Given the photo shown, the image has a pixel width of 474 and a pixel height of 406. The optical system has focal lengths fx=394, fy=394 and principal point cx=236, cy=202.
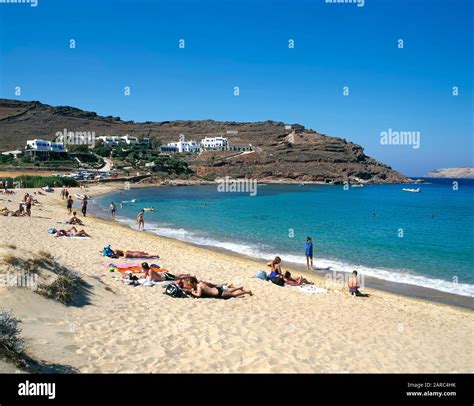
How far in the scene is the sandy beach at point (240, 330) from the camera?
5977mm

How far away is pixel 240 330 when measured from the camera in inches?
305

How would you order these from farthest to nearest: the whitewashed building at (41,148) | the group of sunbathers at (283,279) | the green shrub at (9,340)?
1. the whitewashed building at (41,148)
2. the group of sunbathers at (283,279)
3. the green shrub at (9,340)

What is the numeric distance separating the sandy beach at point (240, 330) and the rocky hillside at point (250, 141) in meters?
96.2

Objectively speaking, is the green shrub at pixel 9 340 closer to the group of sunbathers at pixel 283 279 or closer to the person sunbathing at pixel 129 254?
the group of sunbathers at pixel 283 279

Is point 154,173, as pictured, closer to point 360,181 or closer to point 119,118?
point 360,181

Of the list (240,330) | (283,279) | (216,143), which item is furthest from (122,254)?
(216,143)

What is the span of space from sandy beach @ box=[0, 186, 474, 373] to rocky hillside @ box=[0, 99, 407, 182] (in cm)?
9620

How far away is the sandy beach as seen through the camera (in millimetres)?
5977

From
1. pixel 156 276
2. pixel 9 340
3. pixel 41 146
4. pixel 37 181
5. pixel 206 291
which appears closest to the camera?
pixel 9 340

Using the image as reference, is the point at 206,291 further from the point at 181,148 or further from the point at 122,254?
the point at 181,148

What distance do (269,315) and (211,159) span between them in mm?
104955

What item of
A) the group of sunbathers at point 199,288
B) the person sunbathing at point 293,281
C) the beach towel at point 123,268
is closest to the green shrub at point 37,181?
the beach towel at point 123,268

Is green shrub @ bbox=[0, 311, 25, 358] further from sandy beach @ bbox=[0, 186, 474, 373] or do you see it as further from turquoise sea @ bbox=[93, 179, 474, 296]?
turquoise sea @ bbox=[93, 179, 474, 296]

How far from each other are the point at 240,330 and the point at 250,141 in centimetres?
13710
